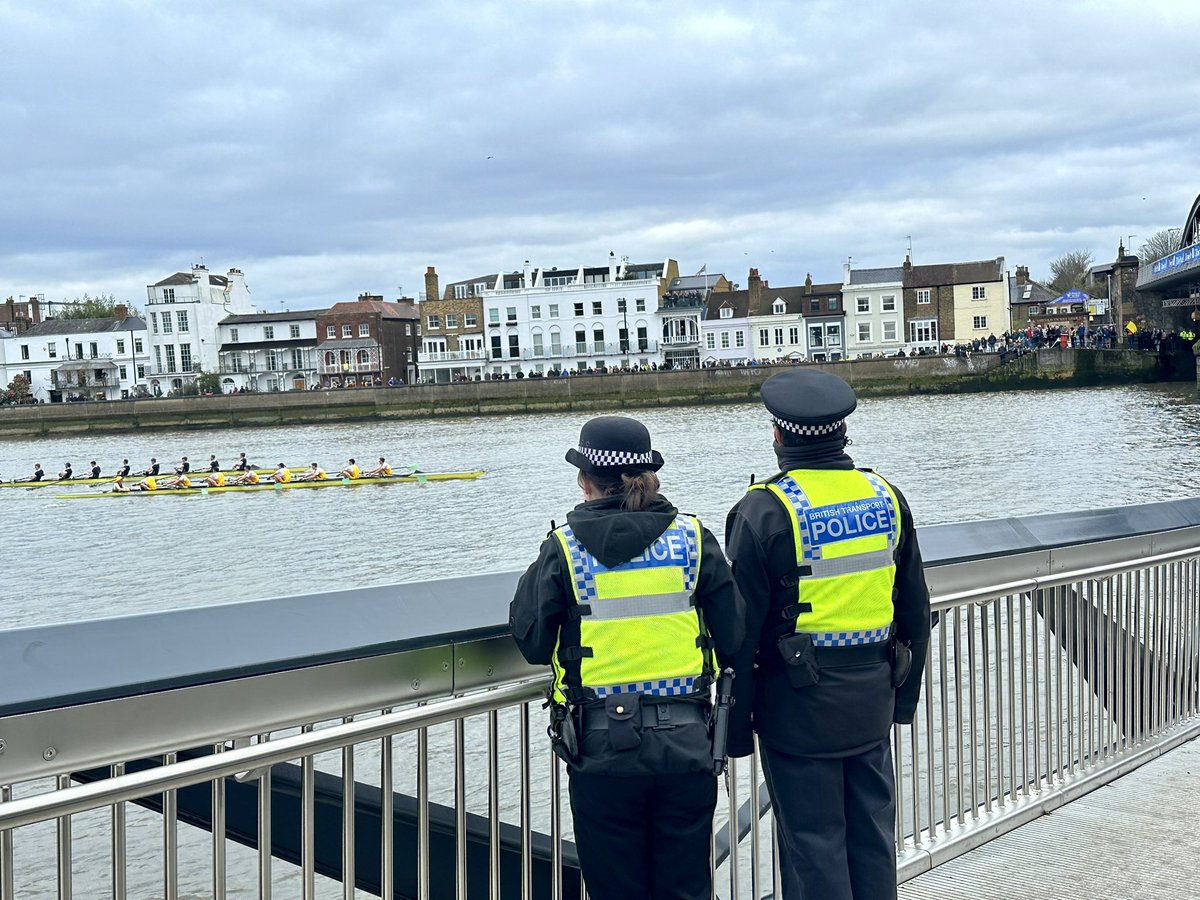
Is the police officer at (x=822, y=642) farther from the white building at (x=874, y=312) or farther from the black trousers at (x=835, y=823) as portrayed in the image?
the white building at (x=874, y=312)

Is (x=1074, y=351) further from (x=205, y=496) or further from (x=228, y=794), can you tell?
(x=228, y=794)

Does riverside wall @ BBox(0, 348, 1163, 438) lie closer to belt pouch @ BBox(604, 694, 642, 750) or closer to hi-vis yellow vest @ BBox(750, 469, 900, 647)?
hi-vis yellow vest @ BBox(750, 469, 900, 647)

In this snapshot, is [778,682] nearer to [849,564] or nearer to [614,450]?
[849,564]

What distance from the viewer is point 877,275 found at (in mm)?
86812

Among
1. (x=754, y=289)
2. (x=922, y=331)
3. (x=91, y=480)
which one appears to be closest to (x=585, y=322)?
(x=754, y=289)

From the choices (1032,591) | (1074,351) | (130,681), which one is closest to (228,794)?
(130,681)

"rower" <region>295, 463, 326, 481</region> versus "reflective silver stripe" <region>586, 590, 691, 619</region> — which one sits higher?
"reflective silver stripe" <region>586, 590, 691, 619</region>

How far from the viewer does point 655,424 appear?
58.4 m

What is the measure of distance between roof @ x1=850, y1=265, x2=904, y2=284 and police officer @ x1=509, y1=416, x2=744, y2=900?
85889 mm

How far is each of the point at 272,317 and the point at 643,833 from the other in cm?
10230

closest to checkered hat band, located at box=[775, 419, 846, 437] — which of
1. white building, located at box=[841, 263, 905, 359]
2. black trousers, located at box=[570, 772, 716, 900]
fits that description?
black trousers, located at box=[570, 772, 716, 900]

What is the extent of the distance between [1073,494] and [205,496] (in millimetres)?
25528

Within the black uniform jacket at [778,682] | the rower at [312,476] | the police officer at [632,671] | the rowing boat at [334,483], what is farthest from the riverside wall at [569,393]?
the police officer at [632,671]

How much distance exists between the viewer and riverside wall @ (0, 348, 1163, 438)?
6456 cm
